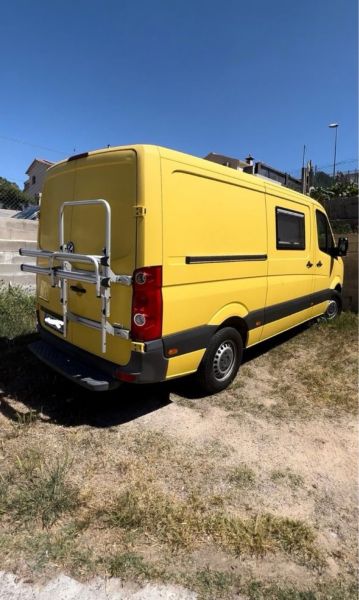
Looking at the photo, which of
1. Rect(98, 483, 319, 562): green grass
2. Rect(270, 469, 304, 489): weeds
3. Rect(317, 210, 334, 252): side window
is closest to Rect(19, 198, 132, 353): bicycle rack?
Rect(98, 483, 319, 562): green grass

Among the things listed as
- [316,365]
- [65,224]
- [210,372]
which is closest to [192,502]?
[210,372]

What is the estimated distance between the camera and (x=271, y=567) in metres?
2.23

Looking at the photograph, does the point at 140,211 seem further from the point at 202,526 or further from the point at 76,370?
the point at 202,526

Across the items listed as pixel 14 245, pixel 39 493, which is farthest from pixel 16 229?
pixel 39 493

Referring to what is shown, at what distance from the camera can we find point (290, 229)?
5.32 m

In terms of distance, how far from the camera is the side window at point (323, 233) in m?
6.32

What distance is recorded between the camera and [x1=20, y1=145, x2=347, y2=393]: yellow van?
10.6ft

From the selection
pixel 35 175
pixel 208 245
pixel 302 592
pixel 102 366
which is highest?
pixel 35 175

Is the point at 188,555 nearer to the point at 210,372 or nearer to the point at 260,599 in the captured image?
the point at 260,599

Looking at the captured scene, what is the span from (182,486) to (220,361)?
1616 mm

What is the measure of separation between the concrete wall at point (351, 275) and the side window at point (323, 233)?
5.79ft

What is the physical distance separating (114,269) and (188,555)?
81.5 inches

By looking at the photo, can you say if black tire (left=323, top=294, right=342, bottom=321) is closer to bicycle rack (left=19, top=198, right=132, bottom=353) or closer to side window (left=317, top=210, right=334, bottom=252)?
side window (left=317, top=210, right=334, bottom=252)

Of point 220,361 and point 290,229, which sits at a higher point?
point 290,229
